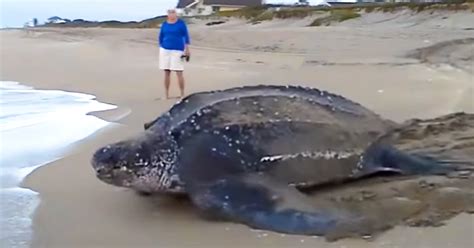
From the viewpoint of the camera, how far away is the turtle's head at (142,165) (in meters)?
3.32

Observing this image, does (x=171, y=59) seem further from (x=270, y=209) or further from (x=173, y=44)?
(x=270, y=209)

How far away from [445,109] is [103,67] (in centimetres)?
795

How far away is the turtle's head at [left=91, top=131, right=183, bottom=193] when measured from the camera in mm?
3316

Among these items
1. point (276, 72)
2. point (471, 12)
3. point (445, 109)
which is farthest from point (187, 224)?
point (471, 12)

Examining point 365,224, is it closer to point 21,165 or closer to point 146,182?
point 146,182

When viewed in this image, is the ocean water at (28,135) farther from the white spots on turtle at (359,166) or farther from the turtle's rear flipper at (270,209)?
the white spots on turtle at (359,166)

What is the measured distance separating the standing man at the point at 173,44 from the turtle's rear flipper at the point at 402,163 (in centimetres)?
416

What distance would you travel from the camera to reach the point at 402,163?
12.4ft

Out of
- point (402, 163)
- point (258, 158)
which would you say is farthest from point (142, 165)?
point (402, 163)

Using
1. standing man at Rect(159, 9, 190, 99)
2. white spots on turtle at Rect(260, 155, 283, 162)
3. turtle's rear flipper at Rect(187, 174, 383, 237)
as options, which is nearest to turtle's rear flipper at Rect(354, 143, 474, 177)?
white spots on turtle at Rect(260, 155, 283, 162)

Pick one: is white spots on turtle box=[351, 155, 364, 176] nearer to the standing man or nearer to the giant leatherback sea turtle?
the giant leatherback sea turtle

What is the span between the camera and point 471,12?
68.6 ft

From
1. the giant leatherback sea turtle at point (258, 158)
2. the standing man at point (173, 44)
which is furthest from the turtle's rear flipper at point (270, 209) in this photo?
the standing man at point (173, 44)

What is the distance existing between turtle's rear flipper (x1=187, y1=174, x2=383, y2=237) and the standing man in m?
4.61
